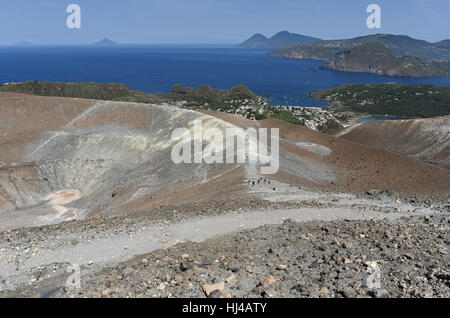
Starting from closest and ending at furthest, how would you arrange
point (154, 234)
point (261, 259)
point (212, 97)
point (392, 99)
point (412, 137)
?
point (261, 259)
point (154, 234)
point (412, 137)
point (212, 97)
point (392, 99)

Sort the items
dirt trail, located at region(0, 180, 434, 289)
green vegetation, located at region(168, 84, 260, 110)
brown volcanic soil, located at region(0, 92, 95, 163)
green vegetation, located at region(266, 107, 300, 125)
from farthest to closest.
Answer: green vegetation, located at region(168, 84, 260, 110), green vegetation, located at region(266, 107, 300, 125), brown volcanic soil, located at region(0, 92, 95, 163), dirt trail, located at region(0, 180, 434, 289)

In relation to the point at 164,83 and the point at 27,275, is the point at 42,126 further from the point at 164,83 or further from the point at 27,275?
the point at 164,83

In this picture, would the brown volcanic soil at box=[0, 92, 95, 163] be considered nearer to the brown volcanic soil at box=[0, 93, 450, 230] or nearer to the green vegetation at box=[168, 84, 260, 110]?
the brown volcanic soil at box=[0, 93, 450, 230]

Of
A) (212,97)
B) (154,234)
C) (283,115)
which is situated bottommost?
(154,234)

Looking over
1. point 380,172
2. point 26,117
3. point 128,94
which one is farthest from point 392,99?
point 26,117

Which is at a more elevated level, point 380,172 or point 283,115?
point 283,115

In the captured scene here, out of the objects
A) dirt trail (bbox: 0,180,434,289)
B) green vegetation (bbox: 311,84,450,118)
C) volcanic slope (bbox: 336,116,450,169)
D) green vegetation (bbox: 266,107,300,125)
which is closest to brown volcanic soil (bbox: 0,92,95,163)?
dirt trail (bbox: 0,180,434,289)

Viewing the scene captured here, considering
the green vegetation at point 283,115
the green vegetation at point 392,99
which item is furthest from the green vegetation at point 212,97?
the green vegetation at point 392,99

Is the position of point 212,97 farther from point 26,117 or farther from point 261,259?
point 261,259
